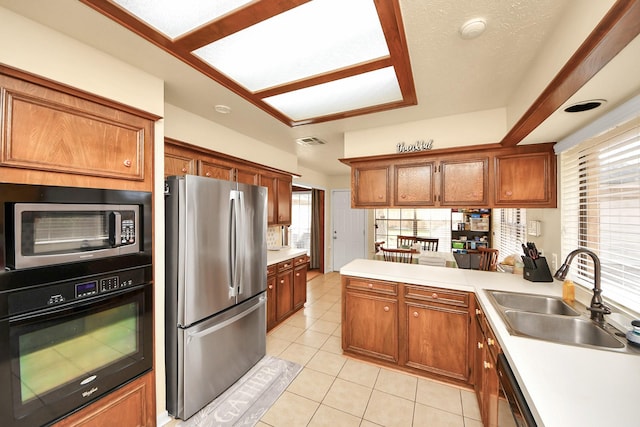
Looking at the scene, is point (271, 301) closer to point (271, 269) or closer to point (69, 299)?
point (271, 269)

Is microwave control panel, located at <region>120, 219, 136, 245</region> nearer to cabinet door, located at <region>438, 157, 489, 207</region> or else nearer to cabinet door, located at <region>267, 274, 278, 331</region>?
cabinet door, located at <region>267, 274, 278, 331</region>

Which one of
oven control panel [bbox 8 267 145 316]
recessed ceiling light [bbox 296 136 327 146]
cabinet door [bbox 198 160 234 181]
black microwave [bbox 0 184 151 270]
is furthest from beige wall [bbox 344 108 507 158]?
oven control panel [bbox 8 267 145 316]

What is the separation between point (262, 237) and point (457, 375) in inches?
85.6

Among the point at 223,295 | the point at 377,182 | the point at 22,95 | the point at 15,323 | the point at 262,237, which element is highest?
the point at 22,95

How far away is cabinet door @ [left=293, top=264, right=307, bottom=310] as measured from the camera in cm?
384

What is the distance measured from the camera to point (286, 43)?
1.51m

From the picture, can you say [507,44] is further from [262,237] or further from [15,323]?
[15,323]

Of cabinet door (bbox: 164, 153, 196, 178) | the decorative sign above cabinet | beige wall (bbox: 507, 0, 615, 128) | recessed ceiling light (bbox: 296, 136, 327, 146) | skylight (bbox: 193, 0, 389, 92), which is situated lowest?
A: cabinet door (bbox: 164, 153, 196, 178)

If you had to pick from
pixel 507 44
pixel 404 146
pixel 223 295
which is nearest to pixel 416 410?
pixel 223 295

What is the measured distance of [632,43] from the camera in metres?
0.89

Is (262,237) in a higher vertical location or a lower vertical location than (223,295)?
higher

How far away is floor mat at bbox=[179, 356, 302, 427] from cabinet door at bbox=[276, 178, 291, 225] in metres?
1.90

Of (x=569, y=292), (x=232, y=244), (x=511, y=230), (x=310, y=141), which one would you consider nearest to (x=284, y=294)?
(x=232, y=244)

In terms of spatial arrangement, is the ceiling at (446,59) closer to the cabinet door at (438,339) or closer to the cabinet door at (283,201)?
the cabinet door at (283,201)
